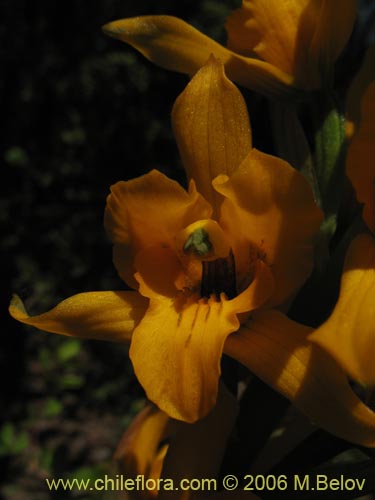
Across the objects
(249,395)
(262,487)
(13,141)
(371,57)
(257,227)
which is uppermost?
(371,57)

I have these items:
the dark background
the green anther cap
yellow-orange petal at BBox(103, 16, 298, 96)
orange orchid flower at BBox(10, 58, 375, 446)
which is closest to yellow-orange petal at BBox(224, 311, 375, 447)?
orange orchid flower at BBox(10, 58, 375, 446)

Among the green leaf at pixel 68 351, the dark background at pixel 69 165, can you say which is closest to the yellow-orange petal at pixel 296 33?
the green leaf at pixel 68 351

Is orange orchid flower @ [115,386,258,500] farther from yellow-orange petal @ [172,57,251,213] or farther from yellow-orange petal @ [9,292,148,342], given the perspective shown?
yellow-orange petal @ [172,57,251,213]

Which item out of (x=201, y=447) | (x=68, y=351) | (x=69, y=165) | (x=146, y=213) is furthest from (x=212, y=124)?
(x=69, y=165)

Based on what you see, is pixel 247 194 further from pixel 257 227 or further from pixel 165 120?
pixel 165 120

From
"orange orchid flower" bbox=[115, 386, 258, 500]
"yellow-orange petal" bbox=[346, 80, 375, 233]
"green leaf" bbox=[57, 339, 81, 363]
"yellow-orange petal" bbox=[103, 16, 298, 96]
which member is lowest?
"green leaf" bbox=[57, 339, 81, 363]

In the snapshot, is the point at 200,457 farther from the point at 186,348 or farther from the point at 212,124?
the point at 212,124

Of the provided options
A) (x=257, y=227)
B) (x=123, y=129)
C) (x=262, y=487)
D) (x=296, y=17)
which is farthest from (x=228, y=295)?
(x=123, y=129)
